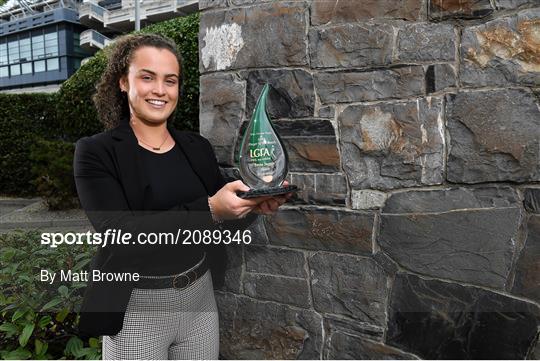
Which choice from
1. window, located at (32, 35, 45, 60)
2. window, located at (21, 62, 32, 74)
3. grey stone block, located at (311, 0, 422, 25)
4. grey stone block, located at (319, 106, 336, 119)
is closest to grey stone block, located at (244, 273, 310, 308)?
grey stone block, located at (319, 106, 336, 119)

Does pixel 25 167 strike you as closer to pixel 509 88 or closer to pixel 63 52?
pixel 509 88

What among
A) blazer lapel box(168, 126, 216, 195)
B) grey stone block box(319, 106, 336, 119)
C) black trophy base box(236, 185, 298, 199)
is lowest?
black trophy base box(236, 185, 298, 199)

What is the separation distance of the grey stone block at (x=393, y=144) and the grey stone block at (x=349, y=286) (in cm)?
33

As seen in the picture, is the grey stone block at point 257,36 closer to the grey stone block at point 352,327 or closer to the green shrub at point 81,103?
the grey stone block at point 352,327

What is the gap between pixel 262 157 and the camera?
1395mm

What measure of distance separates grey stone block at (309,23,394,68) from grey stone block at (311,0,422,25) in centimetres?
3

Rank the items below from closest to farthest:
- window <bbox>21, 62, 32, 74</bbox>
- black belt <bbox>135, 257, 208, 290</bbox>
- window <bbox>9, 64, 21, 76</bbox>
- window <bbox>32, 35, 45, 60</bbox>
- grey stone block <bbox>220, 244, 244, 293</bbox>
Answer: black belt <bbox>135, 257, 208, 290</bbox>, grey stone block <bbox>220, 244, 244, 293</bbox>, window <bbox>32, 35, 45, 60</bbox>, window <bbox>21, 62, 32, 74</bbox>, window <bbox>9, 64, 21, 76</bbox>

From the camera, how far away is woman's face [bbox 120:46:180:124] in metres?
1.40

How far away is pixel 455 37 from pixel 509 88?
264 millimetres

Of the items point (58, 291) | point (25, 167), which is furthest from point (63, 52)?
point (58, 291)

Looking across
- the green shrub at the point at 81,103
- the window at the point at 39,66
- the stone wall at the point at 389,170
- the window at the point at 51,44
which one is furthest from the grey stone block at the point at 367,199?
the window at the point at 39,66

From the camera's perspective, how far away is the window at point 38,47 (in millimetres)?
25797

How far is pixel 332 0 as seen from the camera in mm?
1654

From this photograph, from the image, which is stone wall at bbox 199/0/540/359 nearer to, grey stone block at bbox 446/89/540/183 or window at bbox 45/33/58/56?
grey stone block at bbox 446/89/540/183
